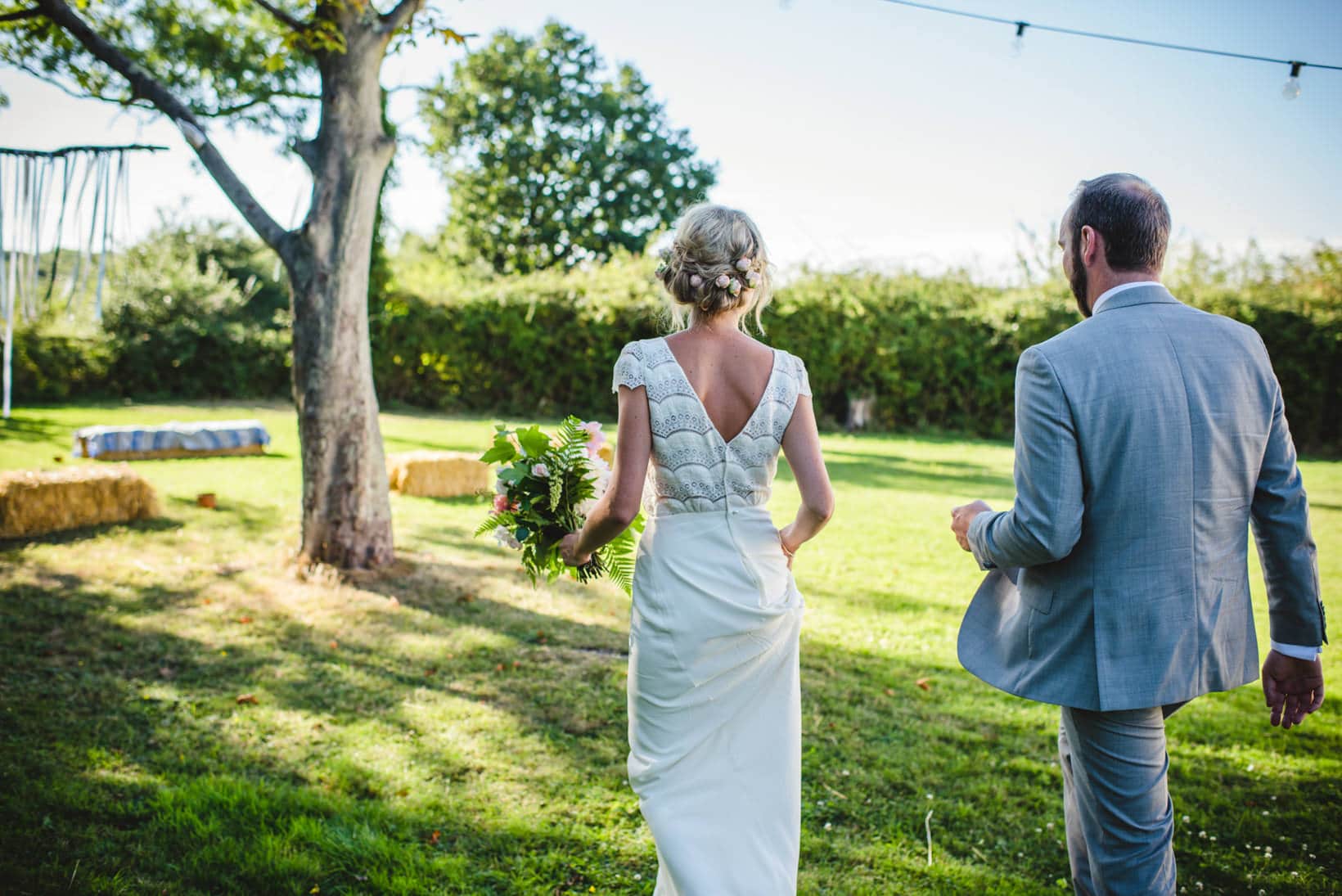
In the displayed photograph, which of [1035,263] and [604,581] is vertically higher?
[1035,263]

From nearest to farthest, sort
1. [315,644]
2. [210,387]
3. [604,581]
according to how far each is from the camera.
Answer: [315,644] < [604,581] < [210,387]

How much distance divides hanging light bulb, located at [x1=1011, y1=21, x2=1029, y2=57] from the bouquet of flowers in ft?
20.2

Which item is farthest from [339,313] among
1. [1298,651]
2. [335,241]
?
[1298,651]

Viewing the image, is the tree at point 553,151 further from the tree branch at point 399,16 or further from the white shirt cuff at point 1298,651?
the white shirt cuff at point 1298,651

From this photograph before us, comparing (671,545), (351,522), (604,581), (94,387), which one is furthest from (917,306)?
(94,387)

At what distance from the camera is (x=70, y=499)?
8.41 metres

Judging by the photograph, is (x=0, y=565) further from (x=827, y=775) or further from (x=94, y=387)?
(x=94, y=387)

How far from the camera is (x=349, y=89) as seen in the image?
270 inches

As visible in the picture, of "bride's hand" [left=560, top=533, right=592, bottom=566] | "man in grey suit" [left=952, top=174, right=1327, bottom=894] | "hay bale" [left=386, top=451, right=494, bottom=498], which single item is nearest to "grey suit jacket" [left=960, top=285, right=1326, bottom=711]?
"man in grey suit" [left=952, top=174, right=1327, bottom=894]

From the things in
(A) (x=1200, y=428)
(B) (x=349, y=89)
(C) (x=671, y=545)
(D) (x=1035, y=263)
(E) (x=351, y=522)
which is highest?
(D) (x=1035, y=263)

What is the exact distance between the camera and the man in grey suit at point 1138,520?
217cm

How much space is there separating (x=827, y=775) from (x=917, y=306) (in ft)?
56.5

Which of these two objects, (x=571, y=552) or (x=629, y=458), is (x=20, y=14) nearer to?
(x=571, y=552)

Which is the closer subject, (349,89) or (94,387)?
(349,89)
